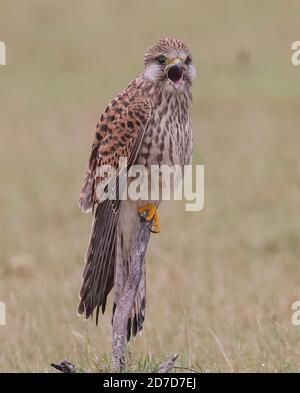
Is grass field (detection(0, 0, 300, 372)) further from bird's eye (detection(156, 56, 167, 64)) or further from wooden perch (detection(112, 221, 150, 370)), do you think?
bird's eye (detection(156, 56, 167, 64))

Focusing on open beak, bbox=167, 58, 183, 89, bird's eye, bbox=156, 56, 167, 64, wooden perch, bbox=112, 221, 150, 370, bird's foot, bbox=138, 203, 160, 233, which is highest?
bird's eye, bbox=156, 56, 167, 64

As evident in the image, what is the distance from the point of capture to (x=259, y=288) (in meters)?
8.73

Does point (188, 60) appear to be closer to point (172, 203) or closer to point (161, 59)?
point (161, 59)

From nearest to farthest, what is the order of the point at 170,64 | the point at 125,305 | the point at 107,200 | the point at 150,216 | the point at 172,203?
the point at 125,305, the point at 170,64, the point at 150,216, the point at 107,200, the point at 172,203

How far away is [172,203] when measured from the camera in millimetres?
12812

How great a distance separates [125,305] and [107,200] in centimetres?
63

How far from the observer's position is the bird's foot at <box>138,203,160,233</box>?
5.20m

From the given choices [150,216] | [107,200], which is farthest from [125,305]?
[107,200]

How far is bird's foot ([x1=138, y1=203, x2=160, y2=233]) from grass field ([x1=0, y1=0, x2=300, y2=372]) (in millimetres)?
615

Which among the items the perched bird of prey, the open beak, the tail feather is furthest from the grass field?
the open beak

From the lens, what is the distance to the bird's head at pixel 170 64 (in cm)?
505

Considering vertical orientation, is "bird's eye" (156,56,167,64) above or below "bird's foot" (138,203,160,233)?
above
